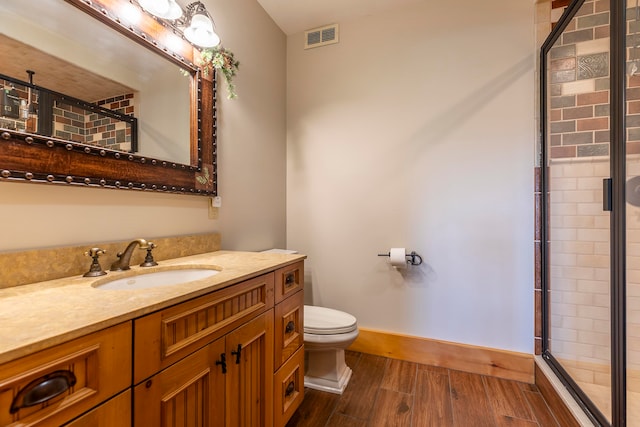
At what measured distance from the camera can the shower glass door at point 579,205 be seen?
4.46 feet

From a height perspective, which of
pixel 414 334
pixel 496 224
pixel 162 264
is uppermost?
pixel 496 224

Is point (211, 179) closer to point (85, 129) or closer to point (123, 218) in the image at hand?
point (123, 218)

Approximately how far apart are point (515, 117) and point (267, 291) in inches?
74.4

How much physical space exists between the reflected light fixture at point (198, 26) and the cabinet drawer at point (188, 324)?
4.06 feet

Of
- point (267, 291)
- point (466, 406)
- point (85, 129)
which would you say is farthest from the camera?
point (466, 406)

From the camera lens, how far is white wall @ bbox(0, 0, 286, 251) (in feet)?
3.15

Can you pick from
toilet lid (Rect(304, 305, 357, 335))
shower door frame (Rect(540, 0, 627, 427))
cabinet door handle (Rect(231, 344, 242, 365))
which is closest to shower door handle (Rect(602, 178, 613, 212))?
shower door frame (Rect(540, 0, 627, 427))

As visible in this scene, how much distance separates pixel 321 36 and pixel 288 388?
2.51m

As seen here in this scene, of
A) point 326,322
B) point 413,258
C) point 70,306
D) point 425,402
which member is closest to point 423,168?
point 413,258

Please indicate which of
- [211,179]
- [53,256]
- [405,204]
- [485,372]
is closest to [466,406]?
[485,372]

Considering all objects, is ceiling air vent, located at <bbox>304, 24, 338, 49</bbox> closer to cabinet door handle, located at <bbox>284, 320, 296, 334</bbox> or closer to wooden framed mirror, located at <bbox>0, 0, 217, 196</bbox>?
wooden framed mirror, located at <bbox>0, 0, 217, 196</bbox>

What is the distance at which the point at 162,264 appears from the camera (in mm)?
1249

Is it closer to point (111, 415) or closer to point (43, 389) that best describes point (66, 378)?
point (43, 389)

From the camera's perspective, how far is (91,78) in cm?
110
